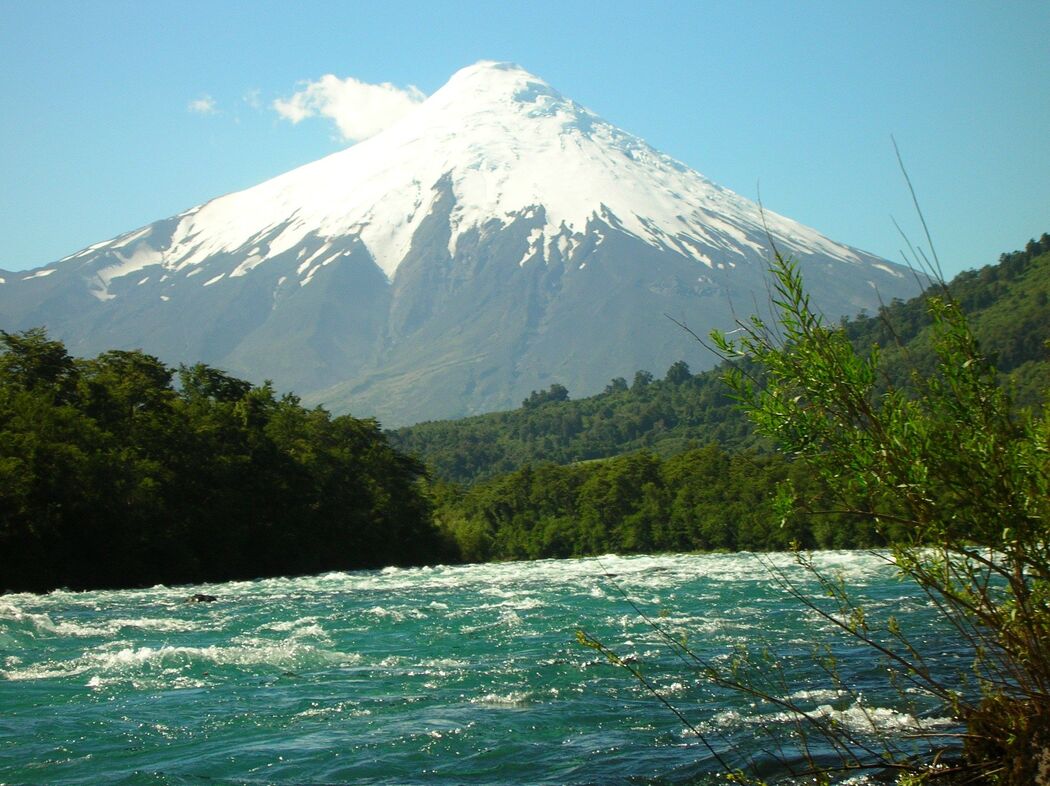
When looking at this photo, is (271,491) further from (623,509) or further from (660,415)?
(660,415)

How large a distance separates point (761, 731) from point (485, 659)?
6.69m

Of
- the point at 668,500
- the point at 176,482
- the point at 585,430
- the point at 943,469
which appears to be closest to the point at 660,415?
the point at 585,430

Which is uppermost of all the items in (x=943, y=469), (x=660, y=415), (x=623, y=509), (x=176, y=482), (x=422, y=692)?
(x=943, y=469)

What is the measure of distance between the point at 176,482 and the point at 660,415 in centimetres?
11275

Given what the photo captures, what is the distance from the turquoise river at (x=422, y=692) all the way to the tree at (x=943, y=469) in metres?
0.75

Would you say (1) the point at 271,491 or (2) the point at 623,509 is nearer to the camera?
(1) the point at 271,491

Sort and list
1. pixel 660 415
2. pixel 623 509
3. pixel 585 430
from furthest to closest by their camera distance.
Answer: pixel 585 430
pixel 660 415
pixel 623 509

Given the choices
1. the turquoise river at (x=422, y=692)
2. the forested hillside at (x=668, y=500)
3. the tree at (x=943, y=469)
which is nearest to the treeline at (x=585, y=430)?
the forested hillside at (x=668, y=500)

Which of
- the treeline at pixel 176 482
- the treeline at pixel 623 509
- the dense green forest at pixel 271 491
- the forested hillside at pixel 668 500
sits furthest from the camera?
the treeline at pixel 623 509

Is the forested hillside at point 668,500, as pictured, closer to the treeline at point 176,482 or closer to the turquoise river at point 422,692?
the treeline at point 176,482

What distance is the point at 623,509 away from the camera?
239ft

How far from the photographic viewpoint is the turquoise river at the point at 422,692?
34.9 feet

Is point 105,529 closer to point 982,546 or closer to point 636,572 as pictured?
point 636,572

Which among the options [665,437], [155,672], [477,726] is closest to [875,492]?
[477,726]
